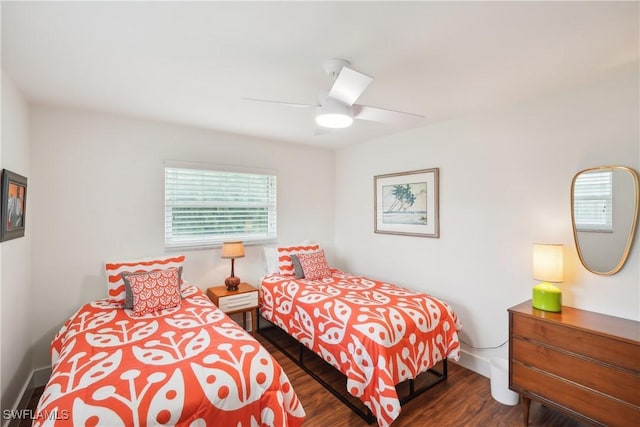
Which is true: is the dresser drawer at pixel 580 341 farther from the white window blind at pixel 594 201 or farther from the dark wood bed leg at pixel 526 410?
the white window blind at pixel 594 201

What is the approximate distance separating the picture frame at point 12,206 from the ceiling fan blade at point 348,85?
2151 millimetres

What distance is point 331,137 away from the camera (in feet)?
12.0

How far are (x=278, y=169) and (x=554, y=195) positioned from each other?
295 cm

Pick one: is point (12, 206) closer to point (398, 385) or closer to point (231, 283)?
point (231, 283)

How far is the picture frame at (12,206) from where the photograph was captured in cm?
181

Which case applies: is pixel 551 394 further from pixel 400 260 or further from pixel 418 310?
pixel 400 260

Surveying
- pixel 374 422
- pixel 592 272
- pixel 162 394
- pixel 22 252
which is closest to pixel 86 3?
pixel 162 394

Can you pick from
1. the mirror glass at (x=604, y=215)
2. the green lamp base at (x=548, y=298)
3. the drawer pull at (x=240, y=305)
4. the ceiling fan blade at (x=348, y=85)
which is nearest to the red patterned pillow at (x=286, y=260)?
the drawer pull at (x=240, y=305)

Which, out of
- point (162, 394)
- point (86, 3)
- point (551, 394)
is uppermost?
point (86, 3)

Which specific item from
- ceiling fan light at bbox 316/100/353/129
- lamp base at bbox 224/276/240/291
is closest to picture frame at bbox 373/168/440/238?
ceiling fan light at bbox 316/100/353/129

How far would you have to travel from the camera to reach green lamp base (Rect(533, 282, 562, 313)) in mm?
2084

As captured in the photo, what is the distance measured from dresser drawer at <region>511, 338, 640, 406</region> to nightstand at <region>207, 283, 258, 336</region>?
244 centimetres

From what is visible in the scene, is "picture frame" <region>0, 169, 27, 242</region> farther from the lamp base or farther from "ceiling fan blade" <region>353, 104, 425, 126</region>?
"ceiling fan blade" <region>353, 104, 425, 126</region>

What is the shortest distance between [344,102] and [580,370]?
7.46 ft
